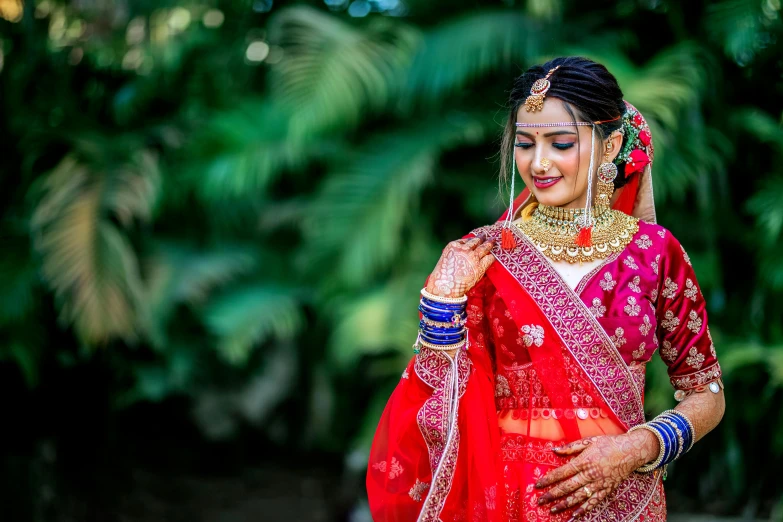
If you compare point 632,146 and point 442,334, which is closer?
point 442,334

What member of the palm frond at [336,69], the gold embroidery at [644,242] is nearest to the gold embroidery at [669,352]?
the gold embroidery at [644,242]

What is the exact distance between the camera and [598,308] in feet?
5.10

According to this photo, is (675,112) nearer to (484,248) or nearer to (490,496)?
(484,248)

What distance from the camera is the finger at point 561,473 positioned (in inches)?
58.5

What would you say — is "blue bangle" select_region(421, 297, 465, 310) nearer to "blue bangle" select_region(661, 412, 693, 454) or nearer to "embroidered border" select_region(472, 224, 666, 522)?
"embroidered border" select_region(472, 224, 666, 522)

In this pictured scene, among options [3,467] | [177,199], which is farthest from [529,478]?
[3,467]

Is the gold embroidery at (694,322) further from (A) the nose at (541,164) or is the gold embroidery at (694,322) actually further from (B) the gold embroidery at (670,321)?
(A) the nose at (541,164)

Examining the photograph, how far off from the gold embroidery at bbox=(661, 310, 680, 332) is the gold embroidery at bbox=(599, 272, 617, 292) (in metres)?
0.15

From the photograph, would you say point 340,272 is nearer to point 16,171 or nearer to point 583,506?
point 16,171

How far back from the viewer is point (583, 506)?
1481 mm

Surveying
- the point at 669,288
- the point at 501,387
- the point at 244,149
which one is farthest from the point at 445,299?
the point at 244,149

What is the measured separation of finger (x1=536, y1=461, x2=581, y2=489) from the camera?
149 centimetres

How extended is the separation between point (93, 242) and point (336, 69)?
1693 mm

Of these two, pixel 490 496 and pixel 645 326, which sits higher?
pixel 645 326
